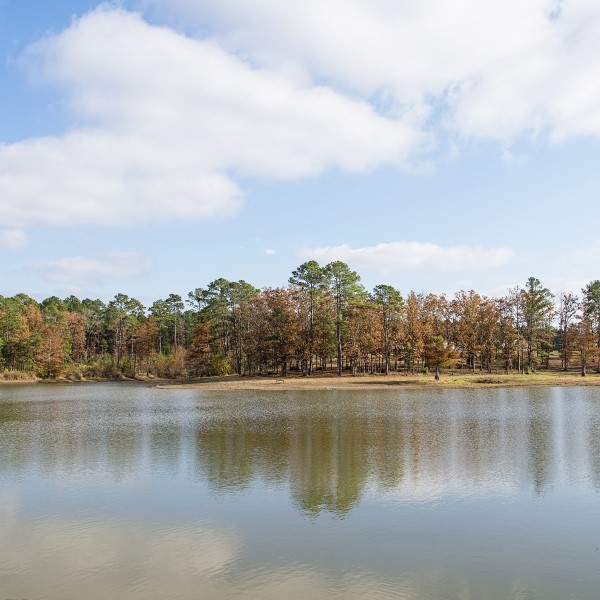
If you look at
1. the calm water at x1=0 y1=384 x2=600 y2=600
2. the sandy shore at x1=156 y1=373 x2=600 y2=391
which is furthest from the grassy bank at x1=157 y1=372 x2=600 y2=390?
the calm water at x1=0 y1=384 x2=600 y2=600

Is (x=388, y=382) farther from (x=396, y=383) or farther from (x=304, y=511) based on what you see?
(x=304, y=511)

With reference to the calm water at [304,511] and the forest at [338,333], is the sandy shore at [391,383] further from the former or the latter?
the calm water at [304,511]

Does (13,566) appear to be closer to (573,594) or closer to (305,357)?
(573,594)

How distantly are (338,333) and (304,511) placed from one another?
228 ft

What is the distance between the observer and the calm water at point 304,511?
11.8 meters

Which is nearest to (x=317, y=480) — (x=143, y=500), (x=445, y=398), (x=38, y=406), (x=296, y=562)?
(x=143, y=500)

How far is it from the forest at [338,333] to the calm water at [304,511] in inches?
2054

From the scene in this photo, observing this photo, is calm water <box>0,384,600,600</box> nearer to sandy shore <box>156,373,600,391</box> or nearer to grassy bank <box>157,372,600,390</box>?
sandy shore <box>156,373,600,391</box>

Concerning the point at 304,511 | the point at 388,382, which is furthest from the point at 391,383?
the point at 304,511

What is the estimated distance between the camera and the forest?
3435 inches

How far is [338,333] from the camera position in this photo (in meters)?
85.9

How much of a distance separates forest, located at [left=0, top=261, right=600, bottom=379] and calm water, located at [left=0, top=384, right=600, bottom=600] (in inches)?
2054

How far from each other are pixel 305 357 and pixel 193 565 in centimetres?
7433

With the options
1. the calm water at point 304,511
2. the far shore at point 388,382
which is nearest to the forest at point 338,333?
the far shore at point 388,382
